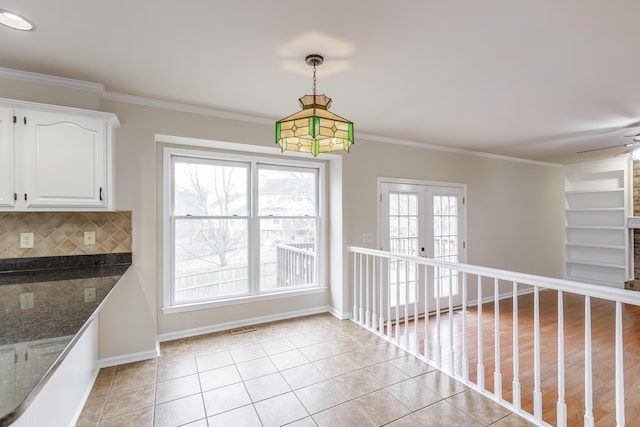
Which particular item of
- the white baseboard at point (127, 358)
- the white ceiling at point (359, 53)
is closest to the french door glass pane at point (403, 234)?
the white ceiling at point (359, 53)

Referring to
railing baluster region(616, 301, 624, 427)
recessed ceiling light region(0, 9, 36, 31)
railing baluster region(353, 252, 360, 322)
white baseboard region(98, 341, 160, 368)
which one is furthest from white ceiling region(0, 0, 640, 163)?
white baseboard region(98, 341, 160, 368)

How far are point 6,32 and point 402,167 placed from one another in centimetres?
393

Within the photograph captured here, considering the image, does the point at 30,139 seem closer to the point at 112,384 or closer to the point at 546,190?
the point at 112,384

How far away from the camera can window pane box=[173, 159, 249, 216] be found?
3.31 metres

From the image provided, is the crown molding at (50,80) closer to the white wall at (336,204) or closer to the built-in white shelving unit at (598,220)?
the white wall at (336,204)

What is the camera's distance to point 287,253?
390cm

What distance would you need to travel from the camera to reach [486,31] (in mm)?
1766

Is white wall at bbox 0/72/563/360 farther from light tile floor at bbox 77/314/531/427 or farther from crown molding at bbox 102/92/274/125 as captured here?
light tile floor at bbox 77/314/531/427

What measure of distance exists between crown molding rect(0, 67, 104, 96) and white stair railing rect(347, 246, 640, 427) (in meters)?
2.98

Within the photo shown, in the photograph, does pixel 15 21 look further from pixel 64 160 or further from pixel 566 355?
pixel 566 355

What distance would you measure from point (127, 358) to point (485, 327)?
13.3ft

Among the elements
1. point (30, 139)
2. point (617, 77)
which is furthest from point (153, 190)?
point (617, 77)

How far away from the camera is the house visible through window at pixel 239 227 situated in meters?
3.31

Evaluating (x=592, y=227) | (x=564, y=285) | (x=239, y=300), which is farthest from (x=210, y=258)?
(x=592, y=227)
